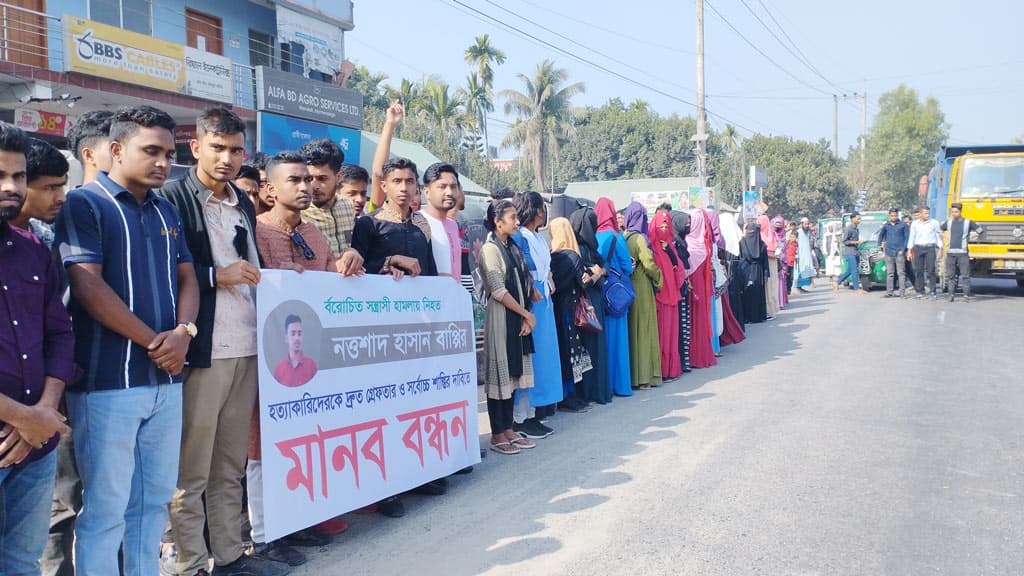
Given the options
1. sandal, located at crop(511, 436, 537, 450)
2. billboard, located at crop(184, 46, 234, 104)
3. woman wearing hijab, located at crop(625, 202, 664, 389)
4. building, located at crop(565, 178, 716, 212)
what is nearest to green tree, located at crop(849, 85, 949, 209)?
building, located at crop(565, 178, 716, 212)

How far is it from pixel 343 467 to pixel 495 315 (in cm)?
190

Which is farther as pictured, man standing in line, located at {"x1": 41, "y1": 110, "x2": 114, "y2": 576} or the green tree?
the green tree

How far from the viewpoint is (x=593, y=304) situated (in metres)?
7.27

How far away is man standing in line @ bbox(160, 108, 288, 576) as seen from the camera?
3.24 meters

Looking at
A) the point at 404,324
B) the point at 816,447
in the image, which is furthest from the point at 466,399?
the point at 816,447

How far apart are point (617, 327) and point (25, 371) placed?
19.2 feet

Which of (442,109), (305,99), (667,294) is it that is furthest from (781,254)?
(442,109)

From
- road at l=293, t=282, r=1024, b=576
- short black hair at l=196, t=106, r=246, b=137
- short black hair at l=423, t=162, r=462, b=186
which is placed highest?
short black hair at l=196, t=106, r=246, b=137

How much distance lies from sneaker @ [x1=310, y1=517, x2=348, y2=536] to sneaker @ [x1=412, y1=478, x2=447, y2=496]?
656 mm

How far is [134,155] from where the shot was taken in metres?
2.82

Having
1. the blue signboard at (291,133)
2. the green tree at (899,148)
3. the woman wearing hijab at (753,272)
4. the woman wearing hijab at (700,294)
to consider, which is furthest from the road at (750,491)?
the green tree at (899,148)

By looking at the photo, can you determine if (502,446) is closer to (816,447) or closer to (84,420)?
(816,447)

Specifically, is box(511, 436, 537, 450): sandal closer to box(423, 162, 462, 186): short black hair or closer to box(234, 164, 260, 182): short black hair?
box(423, 162, 462, 186): short black hair

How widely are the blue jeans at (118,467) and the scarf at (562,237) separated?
4.41 metres
